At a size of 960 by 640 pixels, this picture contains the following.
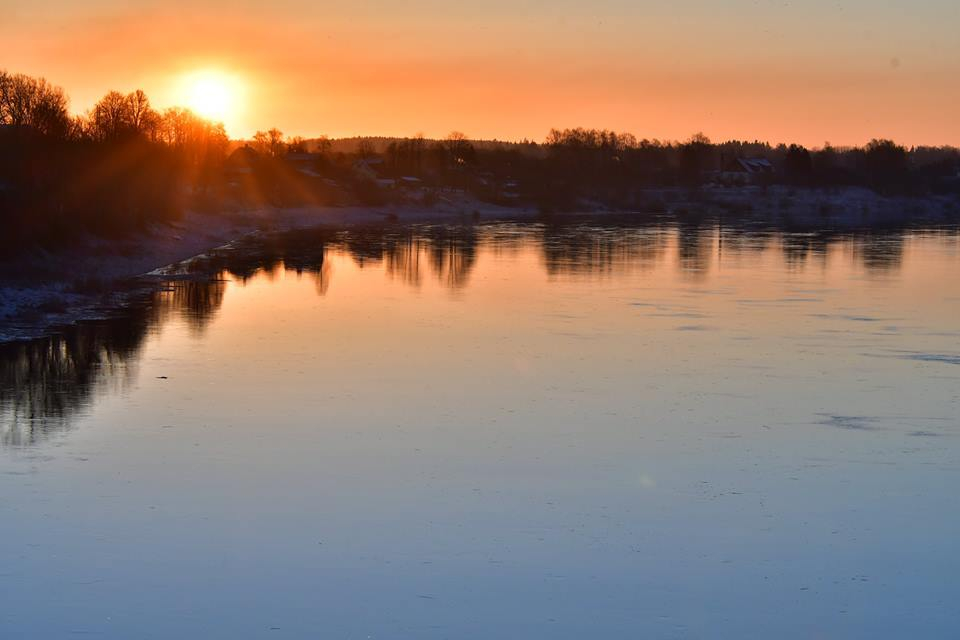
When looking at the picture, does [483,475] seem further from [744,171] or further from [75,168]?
[744,171]

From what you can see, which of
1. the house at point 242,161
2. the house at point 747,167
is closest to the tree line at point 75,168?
the house at point 242,161

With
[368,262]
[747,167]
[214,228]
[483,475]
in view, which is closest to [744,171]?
[747,167]

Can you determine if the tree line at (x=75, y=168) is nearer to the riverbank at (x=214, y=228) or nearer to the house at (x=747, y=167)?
the riverbank at (x=214, y=228)

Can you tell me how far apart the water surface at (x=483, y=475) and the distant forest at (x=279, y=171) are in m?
15.9

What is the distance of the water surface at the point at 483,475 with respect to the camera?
29.5 ft

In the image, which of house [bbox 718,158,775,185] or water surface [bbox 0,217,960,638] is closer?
water surface [bbox 0,217,960,638]

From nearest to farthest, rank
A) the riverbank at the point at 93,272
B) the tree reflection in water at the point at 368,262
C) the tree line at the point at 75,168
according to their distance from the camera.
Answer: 1. the tree reflection in water at the point at 368,262
2. the riverbank at the point at 93,272
3. the tree line at the point at 75,168

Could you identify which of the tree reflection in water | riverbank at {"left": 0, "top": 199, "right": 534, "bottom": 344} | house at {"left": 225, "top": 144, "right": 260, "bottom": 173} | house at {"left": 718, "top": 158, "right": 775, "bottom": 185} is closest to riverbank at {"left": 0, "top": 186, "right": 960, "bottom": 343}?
riverbank at {"left": 0, "top": 199, "right": 534, "bottom": 344}

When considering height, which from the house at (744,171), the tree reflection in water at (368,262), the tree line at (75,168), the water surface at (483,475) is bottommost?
the water surface at (483,475)

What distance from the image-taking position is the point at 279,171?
108625mm

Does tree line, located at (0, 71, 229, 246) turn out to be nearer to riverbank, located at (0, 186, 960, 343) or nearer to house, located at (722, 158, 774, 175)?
riverbank, located at (0, 186, 960, 343)

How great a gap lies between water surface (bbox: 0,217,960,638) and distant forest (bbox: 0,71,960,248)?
15.9 meters

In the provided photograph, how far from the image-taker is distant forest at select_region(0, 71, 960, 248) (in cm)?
4181

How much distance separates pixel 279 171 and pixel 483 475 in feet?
327
